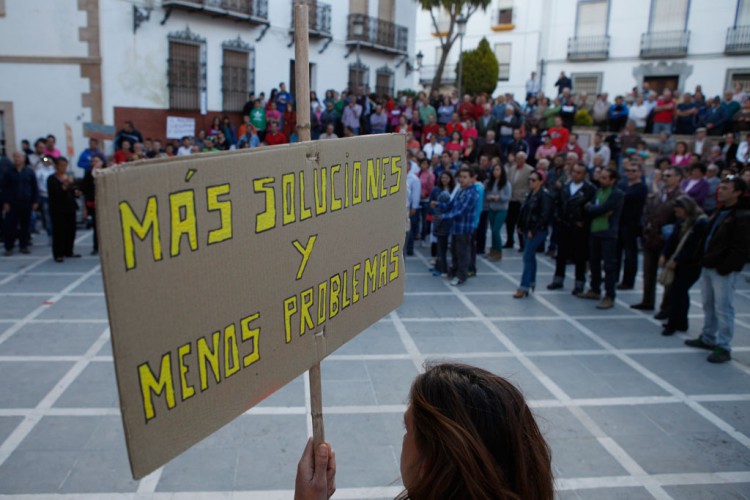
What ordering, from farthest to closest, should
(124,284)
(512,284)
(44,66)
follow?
1. (44,66)
2. (512,284)
3. (124,284)

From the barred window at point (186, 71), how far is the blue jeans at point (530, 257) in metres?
12.3

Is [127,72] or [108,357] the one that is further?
[127,72]

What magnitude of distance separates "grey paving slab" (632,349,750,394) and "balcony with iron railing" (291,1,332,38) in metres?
17.2

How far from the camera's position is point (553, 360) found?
650cm

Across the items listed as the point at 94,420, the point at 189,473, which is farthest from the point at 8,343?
the point at 189,473

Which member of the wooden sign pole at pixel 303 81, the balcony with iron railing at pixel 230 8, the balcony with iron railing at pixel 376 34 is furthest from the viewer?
the balcony with iron railing at pixel 376 34

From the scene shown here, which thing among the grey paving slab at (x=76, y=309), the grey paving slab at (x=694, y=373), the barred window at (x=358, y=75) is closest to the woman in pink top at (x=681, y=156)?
the grey paving slab at (x=694, y=373)

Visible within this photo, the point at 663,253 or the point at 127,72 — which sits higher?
the point at 127,72

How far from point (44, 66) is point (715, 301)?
15.7 meters

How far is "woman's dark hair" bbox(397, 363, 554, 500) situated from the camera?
1.36 meters

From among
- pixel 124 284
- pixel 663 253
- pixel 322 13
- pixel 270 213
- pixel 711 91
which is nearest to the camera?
pixel 124 284

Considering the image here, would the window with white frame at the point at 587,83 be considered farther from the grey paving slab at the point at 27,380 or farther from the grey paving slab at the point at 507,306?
the grey paving slab at the point at 27,380

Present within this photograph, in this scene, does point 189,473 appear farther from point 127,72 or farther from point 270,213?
point 127,72

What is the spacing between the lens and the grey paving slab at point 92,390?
520cm
